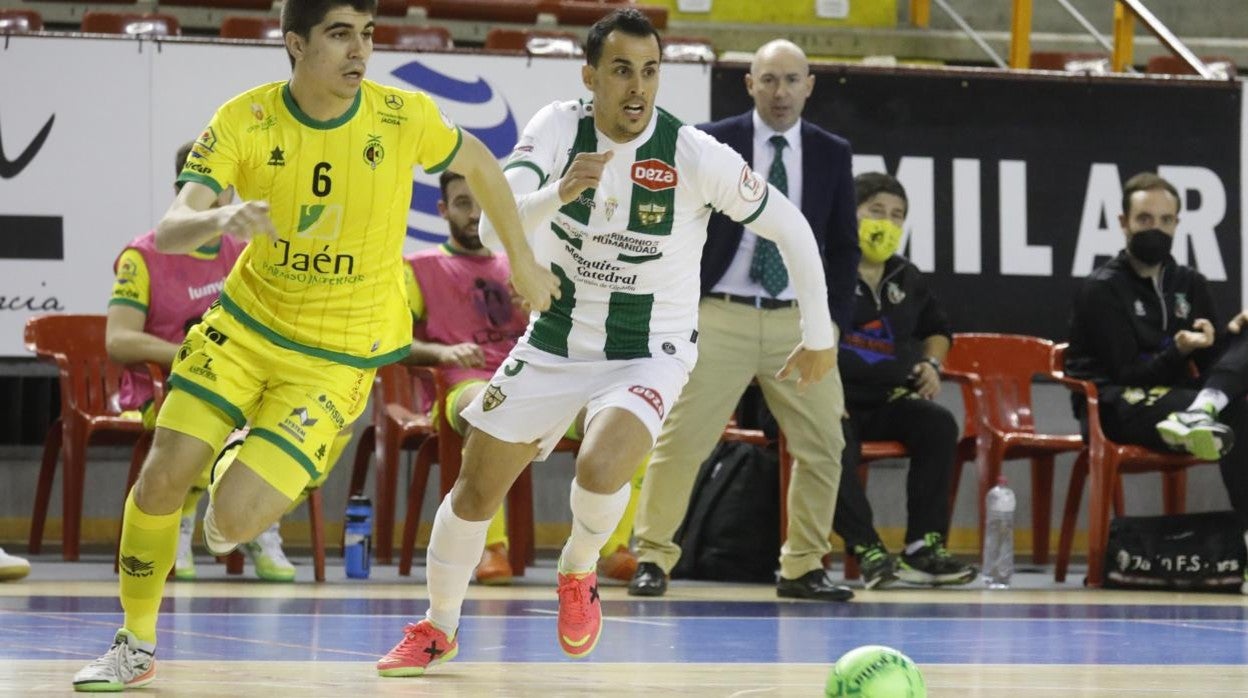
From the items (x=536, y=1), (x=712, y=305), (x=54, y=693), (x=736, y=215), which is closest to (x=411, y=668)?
(x=54, y=693)

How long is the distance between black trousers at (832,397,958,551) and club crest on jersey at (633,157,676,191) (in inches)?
123

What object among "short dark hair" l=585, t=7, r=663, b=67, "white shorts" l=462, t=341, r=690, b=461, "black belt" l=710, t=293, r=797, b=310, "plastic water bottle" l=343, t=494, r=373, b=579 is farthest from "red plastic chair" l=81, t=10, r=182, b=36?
"white shorts" l=462, t=341, r=690, b=461

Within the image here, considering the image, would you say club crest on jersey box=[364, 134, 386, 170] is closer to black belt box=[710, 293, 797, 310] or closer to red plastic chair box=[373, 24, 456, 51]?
black belt box=[710, 293, 797, 310]

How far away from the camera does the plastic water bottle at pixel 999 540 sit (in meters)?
8.79

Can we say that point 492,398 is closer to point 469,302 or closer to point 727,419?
point 727,419

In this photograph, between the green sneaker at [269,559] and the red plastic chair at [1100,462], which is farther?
the red plastic chair at [1100,462]

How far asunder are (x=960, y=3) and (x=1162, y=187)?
8276mm

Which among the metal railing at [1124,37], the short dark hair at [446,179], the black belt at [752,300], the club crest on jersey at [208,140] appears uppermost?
the metal railing at [1124,37]

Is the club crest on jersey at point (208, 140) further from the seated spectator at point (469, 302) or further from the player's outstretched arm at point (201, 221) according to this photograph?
the seated spectator at point (469, 302)

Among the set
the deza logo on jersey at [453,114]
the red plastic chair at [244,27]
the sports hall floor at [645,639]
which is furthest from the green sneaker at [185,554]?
the red plastic chair at [244,27]

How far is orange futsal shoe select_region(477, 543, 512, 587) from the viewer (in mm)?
8195

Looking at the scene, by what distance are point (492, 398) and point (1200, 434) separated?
4.32 metres

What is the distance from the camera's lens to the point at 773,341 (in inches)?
308

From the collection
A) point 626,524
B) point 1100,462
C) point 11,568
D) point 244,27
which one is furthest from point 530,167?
point 244,27
